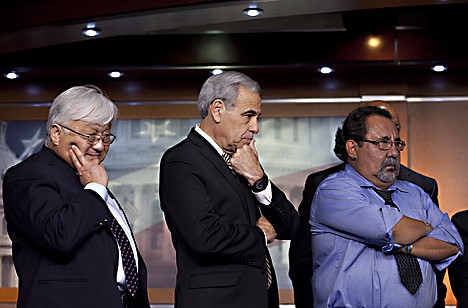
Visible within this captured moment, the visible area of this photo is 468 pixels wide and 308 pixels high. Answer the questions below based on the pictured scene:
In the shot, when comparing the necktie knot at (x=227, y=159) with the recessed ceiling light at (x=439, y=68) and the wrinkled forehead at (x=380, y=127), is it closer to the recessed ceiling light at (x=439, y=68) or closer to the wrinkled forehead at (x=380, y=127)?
the wrinkled forehead at (x=380, y=127)

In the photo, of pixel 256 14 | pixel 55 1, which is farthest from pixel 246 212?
pixel 55 1

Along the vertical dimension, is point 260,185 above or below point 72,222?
above

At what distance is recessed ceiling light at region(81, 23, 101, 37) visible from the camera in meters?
5.05

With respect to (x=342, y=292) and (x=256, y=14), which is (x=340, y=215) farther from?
(x=256, y=14)

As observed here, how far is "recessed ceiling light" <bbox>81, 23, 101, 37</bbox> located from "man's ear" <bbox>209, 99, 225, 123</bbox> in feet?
6.24

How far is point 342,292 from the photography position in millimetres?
3387

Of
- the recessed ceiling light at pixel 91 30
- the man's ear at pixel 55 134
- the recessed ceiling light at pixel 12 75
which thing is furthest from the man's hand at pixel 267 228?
the recessed ceiling light at pixel 12 75

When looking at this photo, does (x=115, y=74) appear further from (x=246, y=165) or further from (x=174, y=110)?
(x=246, y=165)

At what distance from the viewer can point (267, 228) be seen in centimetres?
327

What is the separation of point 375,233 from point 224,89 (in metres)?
0.79

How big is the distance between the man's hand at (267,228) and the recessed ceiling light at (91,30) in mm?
2149

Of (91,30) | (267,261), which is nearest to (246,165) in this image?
(267,261)

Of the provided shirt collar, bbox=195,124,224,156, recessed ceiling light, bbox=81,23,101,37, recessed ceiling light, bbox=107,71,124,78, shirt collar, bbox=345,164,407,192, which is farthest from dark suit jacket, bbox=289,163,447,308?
recessed ceiling light, bbox=107,71,124,78

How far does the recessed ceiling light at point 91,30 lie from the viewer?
5.05 meters
